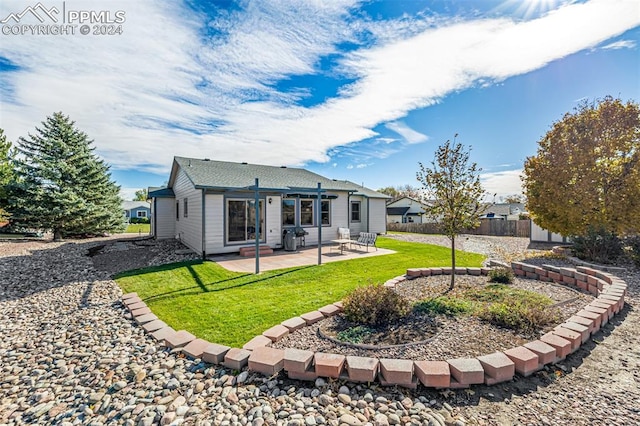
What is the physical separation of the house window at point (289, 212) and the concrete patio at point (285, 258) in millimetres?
1420

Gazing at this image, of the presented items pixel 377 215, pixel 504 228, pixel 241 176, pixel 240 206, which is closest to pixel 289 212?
pixel 240 206

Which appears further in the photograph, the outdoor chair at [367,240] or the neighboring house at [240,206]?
the outdoor chair at [367,240]

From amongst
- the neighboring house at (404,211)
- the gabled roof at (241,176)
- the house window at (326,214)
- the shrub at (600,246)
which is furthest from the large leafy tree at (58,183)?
the neighboring house at (404,211)

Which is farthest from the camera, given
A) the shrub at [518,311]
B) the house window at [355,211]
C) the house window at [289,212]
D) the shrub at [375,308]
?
the house window at [355,211]

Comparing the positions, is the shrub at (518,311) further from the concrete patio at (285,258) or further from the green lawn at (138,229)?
the green lawn at (138,229)

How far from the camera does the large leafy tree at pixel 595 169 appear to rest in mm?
8148

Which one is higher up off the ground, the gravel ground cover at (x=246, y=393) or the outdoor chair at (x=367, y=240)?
the outdoor chair at (x=367, y=240)

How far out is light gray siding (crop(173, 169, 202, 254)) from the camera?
1079cm

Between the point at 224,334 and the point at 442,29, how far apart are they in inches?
349

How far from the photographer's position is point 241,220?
11211 mm

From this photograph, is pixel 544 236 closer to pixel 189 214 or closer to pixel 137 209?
pixel 189 214

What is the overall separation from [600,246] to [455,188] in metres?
6.54

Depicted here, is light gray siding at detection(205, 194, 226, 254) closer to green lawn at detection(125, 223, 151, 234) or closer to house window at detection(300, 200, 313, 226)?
house window at detection(300, 200, 313, 226)

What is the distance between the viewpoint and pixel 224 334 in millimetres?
3906
